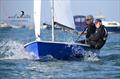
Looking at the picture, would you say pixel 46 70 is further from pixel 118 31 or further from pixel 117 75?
pixel 118 31

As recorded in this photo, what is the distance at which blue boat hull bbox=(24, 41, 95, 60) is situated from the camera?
20172 mm

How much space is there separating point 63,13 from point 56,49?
278 centimetres

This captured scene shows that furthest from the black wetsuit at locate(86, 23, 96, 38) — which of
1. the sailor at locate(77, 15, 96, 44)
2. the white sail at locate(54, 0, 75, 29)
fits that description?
the white sail at locate(54, 0, 75, 29)

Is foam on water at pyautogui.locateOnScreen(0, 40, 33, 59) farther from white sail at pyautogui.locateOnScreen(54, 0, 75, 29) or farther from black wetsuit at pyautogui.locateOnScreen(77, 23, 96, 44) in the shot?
black wetsuit at pyautogui.locateOnScreen(77, 23, 96, 44)

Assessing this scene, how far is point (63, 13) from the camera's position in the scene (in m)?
22.7

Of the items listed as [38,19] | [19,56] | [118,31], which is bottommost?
[118,31]

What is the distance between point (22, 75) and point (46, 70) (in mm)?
1452

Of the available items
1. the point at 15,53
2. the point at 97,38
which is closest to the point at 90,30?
the point at 97,38

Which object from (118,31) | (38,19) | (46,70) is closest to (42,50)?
(38,19)

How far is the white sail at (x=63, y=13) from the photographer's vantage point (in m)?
22.1

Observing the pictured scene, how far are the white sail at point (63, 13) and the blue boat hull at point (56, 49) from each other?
1.85m

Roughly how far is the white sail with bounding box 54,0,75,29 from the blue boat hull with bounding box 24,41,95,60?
6.07 ft

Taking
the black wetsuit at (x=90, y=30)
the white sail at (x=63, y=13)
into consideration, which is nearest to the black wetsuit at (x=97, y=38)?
the black wetsuit at (x=90, y=30)

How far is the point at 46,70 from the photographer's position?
17.3 metres
